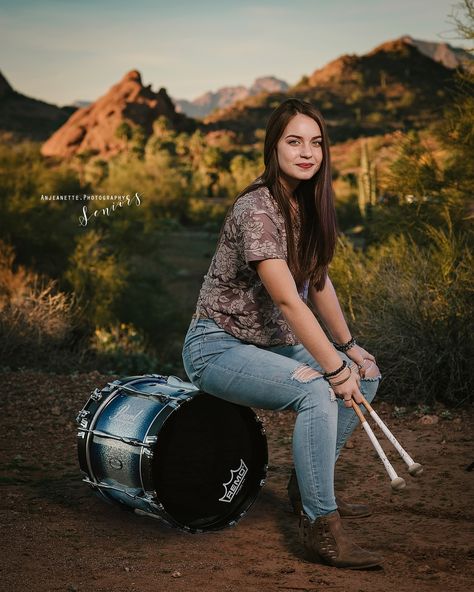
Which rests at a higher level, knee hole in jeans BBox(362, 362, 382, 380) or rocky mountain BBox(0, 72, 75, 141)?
rocky mountain BBox(0, 72, 75, 141)

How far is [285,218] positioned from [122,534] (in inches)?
68.3

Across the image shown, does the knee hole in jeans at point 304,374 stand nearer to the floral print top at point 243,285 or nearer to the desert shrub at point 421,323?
the floral print top at point 243,285

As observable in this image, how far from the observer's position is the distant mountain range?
261ft

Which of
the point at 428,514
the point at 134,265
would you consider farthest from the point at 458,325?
the point at 134,265

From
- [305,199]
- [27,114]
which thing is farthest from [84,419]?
[27,114]

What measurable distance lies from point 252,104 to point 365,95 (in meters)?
16.2

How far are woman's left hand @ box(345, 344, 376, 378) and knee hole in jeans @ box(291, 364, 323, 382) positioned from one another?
0.49 m

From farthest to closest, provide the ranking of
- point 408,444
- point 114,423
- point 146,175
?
1. point 146,175
2. point 408,444
3. point 114,423

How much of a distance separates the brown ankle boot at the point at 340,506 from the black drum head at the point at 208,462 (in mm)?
250

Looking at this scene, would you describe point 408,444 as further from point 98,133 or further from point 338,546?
point 98,133

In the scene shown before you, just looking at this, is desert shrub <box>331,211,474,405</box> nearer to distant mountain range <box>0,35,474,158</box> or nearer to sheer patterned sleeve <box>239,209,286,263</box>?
sheer patterned sleeve <box>239,209,286,263</box>

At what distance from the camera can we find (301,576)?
3.64m

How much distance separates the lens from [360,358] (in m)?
4.19

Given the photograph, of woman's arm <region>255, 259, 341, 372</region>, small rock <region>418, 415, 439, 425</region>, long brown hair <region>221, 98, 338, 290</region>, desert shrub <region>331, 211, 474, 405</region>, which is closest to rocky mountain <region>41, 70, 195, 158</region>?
desert shrub <region>331, 211, 474, 405</region>
